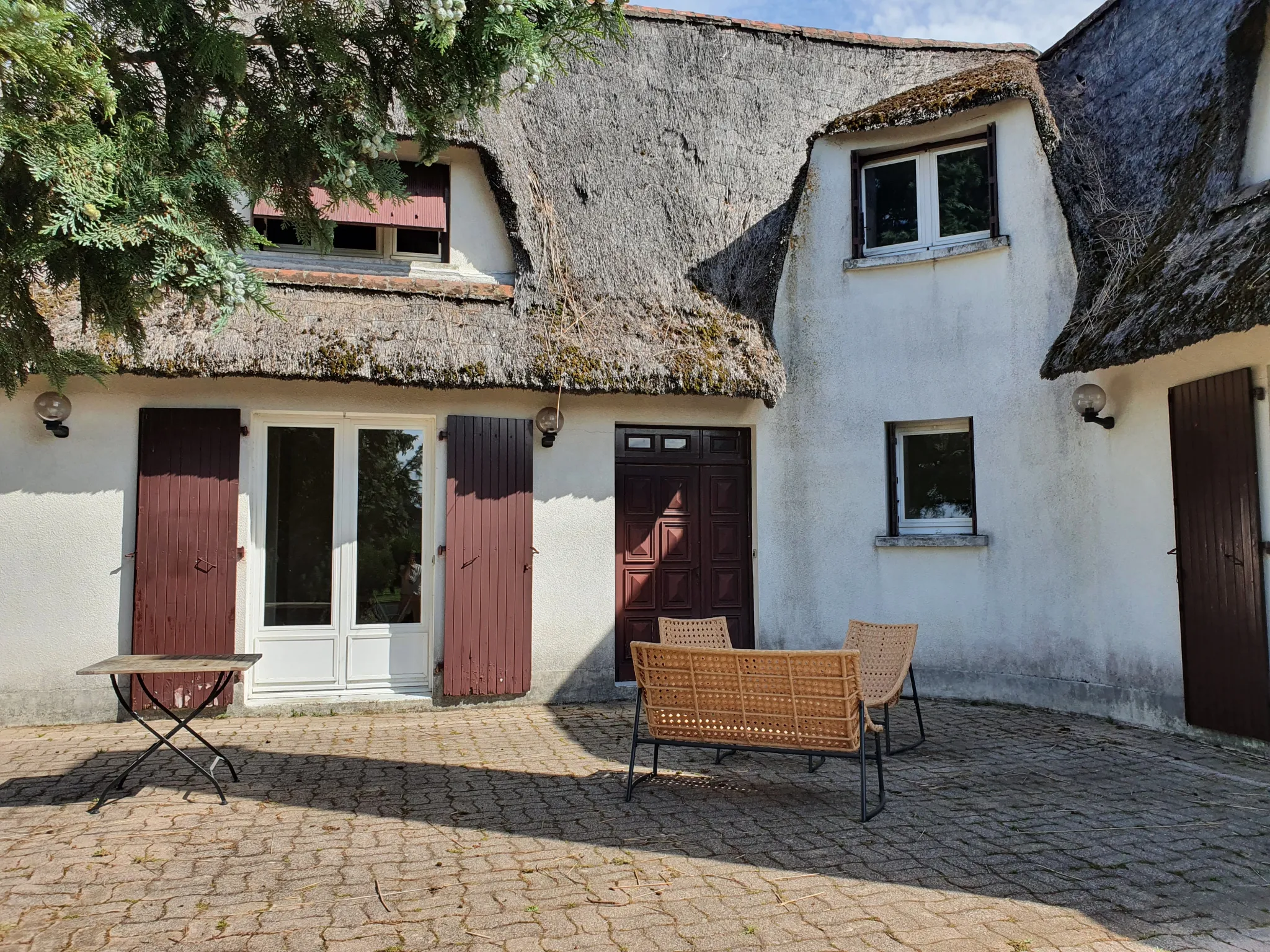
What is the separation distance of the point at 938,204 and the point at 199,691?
276 inches

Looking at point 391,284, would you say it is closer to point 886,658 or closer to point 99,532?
point 99,532

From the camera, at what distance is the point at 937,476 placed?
26.3 feet

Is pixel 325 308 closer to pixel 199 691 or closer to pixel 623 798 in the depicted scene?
pixel 199 691

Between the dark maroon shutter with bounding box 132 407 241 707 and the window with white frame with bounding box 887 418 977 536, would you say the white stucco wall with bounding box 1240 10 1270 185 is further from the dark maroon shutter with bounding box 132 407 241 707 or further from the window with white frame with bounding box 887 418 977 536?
the dark maroon shutter with bounding box 132 407 241 707

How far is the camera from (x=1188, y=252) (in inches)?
232

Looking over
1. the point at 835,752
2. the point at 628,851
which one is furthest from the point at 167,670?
the point at 835,752

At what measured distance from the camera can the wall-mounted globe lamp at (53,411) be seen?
6574 mm

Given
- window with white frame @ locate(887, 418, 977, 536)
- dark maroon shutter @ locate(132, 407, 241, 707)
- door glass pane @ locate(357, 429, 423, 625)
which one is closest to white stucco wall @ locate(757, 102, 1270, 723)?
window with white frame @ locate(887, 418, 977, 536)

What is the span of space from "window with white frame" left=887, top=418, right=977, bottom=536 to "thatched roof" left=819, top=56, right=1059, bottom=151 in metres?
2.40

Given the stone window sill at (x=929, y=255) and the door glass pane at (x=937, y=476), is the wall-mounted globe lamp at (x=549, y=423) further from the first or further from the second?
the door glass pane at (x=937, y=476)

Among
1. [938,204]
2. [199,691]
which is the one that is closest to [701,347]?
[938,204]

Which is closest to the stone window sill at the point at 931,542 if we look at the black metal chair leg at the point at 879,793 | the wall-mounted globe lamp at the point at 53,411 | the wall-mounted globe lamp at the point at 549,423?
the wall-mounted globe lamp at the point at 549,423

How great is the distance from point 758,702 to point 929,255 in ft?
15.9

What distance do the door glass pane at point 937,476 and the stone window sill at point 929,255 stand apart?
57.8 inches
